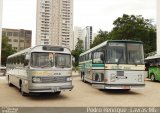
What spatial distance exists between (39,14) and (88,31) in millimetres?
29736

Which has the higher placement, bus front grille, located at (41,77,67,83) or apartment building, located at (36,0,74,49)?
apartment building, located at (36,0,74,49)

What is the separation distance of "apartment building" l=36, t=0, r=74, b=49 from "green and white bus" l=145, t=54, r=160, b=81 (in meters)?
112

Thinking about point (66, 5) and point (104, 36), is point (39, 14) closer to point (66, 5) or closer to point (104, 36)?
point (66, 5)

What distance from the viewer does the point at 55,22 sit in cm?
14712

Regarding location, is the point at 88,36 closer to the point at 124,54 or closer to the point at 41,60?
the point at 124,54

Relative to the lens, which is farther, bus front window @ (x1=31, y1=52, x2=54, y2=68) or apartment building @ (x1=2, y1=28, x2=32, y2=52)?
apartment building @ (x1=2, y1=28, x2=32, y2=52)

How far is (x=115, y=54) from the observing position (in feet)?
56.3

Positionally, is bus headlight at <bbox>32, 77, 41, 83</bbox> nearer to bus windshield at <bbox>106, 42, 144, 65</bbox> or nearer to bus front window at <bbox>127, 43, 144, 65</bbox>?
bus windshield at <bbox>106, 42, 144, 65</bbox>

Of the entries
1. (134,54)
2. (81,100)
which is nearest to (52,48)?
(81,100)

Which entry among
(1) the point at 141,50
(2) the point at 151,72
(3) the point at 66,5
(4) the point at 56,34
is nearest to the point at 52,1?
(3) the point at 66,5

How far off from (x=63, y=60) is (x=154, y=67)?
620 inches

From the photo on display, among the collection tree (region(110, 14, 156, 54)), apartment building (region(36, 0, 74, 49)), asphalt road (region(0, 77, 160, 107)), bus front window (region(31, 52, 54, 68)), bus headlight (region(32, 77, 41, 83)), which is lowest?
asphalt road (region(0, 77, 160, 107))

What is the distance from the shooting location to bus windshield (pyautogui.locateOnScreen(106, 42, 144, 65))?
17.1 metres

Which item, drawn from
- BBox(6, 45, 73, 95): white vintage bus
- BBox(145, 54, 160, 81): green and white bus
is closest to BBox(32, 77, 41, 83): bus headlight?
BBox(6, 45, 73, 95): white vintage bus
